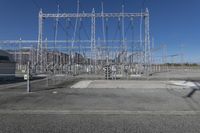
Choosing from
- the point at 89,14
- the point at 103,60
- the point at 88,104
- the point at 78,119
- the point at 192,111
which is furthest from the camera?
the point at 103,60

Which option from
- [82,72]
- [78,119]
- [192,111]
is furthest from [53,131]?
[82,72]

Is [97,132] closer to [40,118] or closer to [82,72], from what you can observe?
[40,118]

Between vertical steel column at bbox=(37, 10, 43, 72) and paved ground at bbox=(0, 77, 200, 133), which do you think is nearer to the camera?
paved ground at bbox=(0, 77, 200, 133)

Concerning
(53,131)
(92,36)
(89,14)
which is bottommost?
(53,131)

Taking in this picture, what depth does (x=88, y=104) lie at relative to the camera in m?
10.7

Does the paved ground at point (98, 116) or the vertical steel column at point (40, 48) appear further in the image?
the vertical steel column at point (40, 48)

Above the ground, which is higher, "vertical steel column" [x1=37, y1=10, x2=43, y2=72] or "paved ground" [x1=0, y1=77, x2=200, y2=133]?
"vertical steel column" [x1=37, y1=10, x2=43, y2=72]

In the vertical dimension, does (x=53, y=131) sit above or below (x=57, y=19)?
below

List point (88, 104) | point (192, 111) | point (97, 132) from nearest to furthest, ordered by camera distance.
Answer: point (97, 132) < point (192, 111) < point (88, 104)

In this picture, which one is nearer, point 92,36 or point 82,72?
point 92,36

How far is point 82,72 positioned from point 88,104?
28.7 m

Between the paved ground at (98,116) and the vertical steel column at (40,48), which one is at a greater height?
the vertical steel column at (40,48)

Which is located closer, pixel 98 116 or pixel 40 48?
pixel 98 116

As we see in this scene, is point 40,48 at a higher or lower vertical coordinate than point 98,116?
higher
